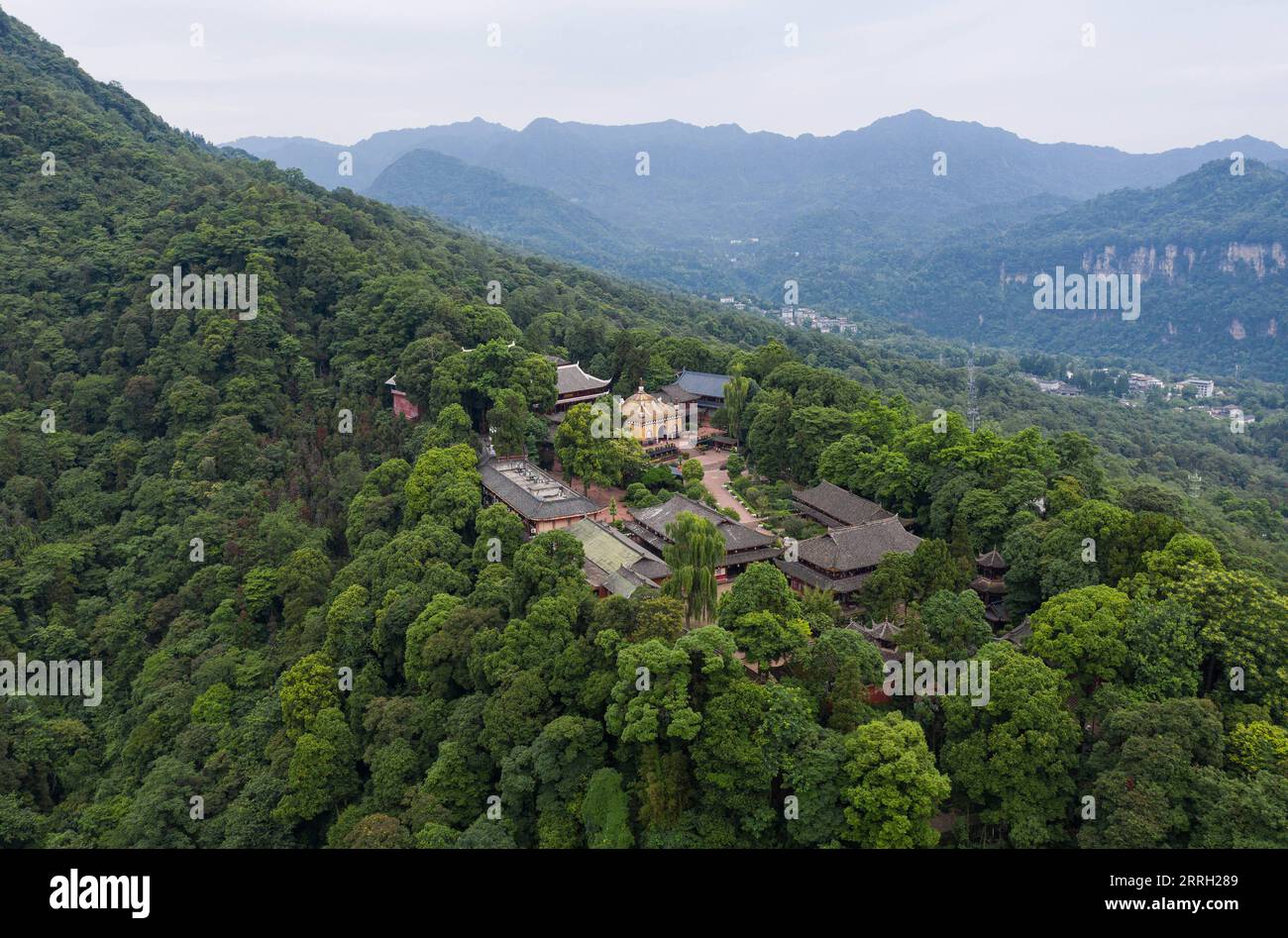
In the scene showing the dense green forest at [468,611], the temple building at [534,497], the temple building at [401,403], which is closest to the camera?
the dense green forest at [468,611]

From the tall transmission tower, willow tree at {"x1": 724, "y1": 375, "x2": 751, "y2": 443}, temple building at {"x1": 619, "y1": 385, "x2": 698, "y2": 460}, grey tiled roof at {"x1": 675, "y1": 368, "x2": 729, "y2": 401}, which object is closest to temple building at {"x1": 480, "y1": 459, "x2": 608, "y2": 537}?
temple building at {"x1": 619, "y1": 385, "x2": 698, "y2": 460}

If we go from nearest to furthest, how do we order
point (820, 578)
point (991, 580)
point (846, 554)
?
point (991, 580) → point (820, 578) → point (846, 554)

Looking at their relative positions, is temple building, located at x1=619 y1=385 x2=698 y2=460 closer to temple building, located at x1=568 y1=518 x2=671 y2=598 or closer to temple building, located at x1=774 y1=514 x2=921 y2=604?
temple building, located at x1=568 y1=518 x2=671 y2=598

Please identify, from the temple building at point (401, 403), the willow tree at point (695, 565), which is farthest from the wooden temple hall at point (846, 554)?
the temple building at point (401, 403)

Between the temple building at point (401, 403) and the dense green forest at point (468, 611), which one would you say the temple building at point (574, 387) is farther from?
the temple building at point (401, 403)

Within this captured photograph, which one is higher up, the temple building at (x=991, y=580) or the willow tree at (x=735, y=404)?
the willow tree at (x=735, y=404)

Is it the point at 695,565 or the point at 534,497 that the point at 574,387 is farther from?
the point at 695,565

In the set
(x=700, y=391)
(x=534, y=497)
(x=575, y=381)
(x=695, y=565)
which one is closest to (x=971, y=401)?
(x=700, y=391)
